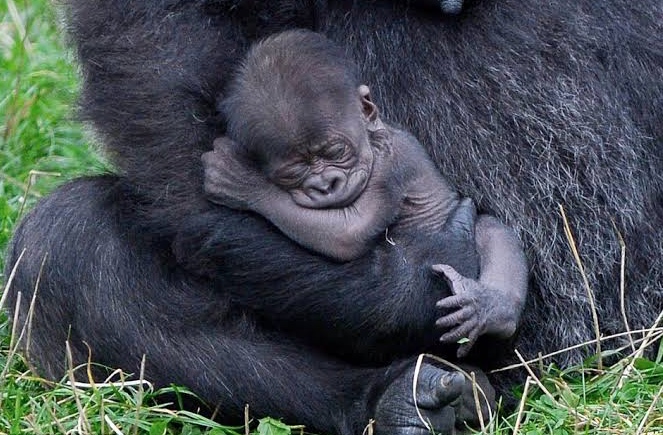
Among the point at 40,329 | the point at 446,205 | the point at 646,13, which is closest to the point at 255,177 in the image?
the point at 446,205

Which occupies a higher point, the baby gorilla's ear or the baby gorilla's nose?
the baby gorilla's ear

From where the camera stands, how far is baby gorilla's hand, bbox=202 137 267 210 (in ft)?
9.95

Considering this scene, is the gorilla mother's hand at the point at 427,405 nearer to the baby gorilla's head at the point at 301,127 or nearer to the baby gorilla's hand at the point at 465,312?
the baby gorilla's hand at the point at 465,312

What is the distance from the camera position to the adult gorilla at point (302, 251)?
3.06 meters

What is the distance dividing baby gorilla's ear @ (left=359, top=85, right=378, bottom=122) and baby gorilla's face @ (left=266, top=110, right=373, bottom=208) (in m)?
0.08

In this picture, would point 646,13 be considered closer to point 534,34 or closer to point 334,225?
point 534,34

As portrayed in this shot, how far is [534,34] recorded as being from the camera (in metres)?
3.21

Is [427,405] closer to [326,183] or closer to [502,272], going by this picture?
[502,272]

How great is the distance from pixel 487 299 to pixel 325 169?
433 millimetres

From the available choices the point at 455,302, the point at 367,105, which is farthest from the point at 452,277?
the point at 367,105

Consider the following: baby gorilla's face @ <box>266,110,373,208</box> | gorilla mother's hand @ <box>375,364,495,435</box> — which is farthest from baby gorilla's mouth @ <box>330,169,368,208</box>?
gorilla mother's hand @ <box>375,364,495,435</box>

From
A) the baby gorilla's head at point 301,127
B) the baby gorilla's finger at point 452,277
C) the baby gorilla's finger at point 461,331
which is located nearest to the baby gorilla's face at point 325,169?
the baby gorilla's head at point 301,127

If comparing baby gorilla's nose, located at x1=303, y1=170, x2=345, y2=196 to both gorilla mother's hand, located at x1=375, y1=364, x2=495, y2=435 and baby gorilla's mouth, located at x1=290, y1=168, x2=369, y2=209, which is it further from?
gorilla mother's hand, located at x1=375, y1=364, x2=495, y2=435

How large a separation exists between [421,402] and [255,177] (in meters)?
0.59
